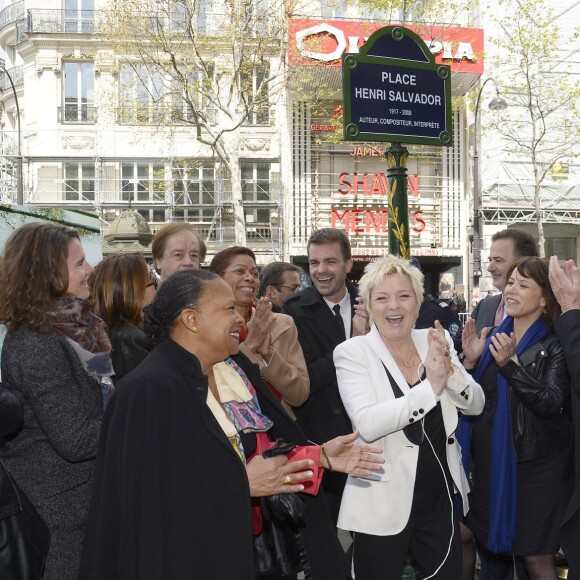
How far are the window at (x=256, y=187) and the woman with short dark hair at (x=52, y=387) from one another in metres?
24.7

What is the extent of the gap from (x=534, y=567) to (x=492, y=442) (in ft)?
2.25

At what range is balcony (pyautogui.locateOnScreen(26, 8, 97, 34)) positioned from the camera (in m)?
28.1

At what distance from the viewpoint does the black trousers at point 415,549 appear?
3.38 m

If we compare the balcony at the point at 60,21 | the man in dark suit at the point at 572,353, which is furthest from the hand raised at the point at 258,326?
the balcony at the point at 60,21

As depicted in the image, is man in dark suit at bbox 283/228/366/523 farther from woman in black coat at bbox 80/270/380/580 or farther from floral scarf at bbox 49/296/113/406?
woman in black coat at bbox 80/270/380/580

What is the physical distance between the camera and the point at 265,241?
2773 centimetres

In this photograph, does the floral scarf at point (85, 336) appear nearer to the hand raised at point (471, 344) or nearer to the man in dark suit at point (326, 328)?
the man in dark suit at point (326, 328)

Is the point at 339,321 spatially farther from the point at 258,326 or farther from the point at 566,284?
the point at 566,284

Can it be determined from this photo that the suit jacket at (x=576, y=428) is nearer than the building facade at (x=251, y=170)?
Yes

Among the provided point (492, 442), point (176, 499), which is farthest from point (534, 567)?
point (176, 499)

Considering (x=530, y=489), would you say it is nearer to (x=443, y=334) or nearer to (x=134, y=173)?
(x=443, y=334)

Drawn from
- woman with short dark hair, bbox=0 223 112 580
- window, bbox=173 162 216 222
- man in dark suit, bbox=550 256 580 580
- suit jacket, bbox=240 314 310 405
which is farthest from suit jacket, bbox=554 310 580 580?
window, bbox=173 162 216 222

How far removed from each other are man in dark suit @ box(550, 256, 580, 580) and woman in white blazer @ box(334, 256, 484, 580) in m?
0.47

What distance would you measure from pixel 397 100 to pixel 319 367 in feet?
6.29
